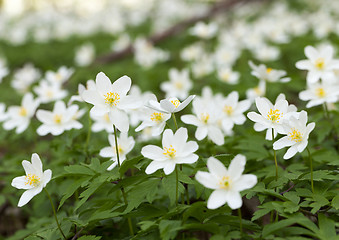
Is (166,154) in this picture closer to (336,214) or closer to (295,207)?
(295,207)

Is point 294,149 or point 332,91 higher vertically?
point 332,91

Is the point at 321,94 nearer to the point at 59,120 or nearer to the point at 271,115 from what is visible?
the point at 271,115

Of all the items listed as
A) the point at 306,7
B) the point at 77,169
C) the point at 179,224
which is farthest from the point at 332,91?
the point at 306,7

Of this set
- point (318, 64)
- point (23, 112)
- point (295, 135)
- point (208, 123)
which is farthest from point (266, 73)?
point (23, 112)

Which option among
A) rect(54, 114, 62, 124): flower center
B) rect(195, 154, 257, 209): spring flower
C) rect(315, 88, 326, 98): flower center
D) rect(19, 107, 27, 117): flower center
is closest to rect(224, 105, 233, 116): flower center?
rect(315, 88, 326, 98): flower center

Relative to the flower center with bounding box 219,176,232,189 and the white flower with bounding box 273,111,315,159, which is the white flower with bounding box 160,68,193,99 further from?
the flower center with bounding box 219,176,232,189

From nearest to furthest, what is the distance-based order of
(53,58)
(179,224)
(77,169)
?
(179,224) < (77,169) < (53,58)
